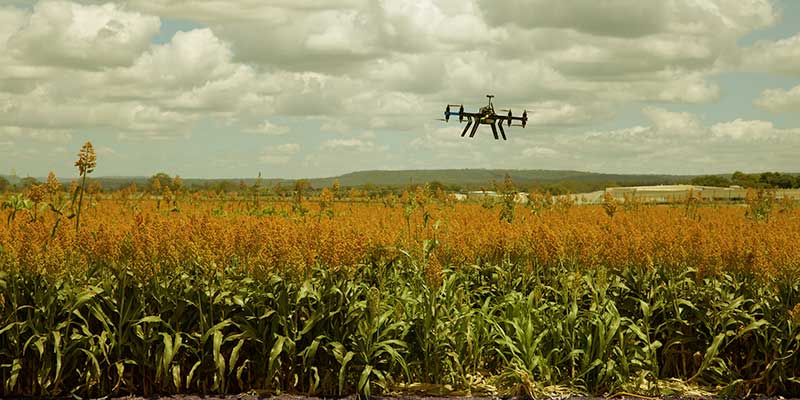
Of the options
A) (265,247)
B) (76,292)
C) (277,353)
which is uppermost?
(265,247)

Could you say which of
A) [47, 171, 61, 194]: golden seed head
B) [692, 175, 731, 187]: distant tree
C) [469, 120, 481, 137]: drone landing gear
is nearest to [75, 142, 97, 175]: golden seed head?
[47, 171, 61, 194]: golden seed head

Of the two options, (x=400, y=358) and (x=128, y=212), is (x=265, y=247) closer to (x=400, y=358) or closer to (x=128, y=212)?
(x=400, y=358)

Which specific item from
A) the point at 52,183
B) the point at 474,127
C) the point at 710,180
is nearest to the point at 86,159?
the point at 52,183

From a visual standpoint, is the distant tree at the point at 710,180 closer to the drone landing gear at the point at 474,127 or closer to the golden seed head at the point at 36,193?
the drone landing gear at the point at 474,127

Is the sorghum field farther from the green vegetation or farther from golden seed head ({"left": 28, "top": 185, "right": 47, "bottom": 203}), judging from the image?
golden seed head ({"left": 28, "top": 185, "right": 47, "bottom": 203})

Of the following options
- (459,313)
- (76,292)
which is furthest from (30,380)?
(459,313)

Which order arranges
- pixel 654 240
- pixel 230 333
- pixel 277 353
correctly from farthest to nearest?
pixel 654 240, pixel 230 333, pixel 277 353

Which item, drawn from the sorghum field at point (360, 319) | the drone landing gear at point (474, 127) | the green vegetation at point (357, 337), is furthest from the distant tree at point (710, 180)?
the green vegetation at point (357, 337)

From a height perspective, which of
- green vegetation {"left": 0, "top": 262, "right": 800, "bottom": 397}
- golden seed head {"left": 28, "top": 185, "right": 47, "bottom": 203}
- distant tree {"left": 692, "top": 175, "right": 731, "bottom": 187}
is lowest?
green vegetation {"left": 0, "top": 262, "right": 800, "bottom": 397}
